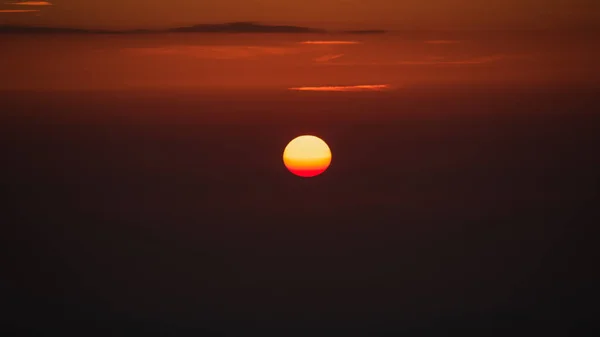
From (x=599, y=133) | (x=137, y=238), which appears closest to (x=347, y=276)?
(x=137, y=238)

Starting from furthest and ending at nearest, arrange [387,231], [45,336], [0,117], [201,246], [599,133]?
[0,117] → [599,133] → [387,231] → [201,246] → [45,336]

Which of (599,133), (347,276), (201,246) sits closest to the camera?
(347,276)

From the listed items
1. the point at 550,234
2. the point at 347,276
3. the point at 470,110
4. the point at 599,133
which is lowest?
the point at 347,276

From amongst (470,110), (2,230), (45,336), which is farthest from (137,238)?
(470,110)

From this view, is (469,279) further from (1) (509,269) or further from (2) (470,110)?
(2) (470,110)

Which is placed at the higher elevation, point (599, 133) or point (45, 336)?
point (599, 133)

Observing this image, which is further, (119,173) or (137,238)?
(119,173)

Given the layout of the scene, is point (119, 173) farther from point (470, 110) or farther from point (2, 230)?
point (470, 110)
